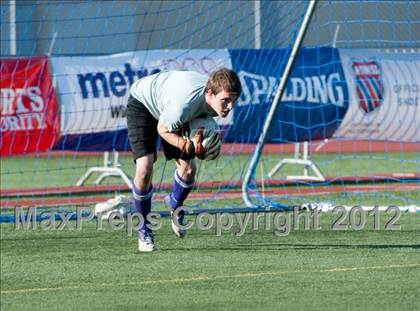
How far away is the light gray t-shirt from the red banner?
5241 mm

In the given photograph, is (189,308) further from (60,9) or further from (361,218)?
(60,9)

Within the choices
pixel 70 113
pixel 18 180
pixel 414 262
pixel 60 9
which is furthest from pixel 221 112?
pixel 60 9

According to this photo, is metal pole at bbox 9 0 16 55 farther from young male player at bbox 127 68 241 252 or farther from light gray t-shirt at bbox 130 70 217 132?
light gray t-shirt at bbox 130 70 217 132

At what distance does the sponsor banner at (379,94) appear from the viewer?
47.8ft

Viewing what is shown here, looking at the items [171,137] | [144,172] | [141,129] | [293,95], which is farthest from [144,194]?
[293,95]

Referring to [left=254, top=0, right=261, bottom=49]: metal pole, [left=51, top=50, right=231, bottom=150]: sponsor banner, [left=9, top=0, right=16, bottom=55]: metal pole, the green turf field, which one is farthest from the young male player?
[left=9, top=0, right=16, bottom=55]: metal pole

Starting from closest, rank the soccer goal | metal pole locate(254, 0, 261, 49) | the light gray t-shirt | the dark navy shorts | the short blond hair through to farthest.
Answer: the short blond hair
the light gray t-shirt
the dark navy shorts
the soccer goal
metal pole locate(254, 0, 261, 49)

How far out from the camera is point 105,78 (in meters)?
13.8

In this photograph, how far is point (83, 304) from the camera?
6.31 m

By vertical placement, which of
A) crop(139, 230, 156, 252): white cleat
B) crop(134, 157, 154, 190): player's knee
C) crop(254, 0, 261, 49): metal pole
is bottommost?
crop(139, 230, 156, 252): white cleat

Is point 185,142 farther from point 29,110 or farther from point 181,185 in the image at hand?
point 29,110

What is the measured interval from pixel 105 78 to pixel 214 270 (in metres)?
6.72

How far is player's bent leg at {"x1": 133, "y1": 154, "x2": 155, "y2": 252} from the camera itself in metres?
8.35

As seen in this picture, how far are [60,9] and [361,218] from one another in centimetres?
981
